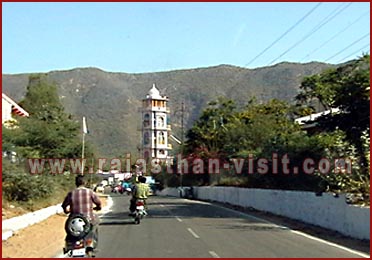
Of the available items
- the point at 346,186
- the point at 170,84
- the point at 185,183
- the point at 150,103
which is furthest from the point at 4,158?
the point at 170,84

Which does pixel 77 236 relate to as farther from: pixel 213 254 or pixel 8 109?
pixel 8 109

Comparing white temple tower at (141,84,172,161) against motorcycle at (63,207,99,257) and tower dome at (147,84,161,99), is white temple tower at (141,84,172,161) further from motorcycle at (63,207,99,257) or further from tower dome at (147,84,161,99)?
motorcycle at (63,207,99,257)

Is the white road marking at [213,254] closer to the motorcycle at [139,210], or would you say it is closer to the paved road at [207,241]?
the paved road at [207,241]

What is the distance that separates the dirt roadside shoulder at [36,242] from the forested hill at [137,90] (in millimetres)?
102235

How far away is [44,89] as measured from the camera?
80.1 m

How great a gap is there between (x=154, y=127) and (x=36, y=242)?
3982 inches

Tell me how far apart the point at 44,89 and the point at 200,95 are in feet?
220

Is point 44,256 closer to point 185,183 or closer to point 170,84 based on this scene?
point 185,183

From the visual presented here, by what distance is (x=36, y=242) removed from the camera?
2156 cm

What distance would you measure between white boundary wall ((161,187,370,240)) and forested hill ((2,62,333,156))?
3430 inches

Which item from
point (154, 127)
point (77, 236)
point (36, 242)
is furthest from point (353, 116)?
point (154, 127)

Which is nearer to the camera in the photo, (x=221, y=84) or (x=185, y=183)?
(x=185, y=183)

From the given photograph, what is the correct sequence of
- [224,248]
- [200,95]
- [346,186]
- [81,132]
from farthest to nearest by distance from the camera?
[200,95] < [81,132] < [346,186] < [224,248]

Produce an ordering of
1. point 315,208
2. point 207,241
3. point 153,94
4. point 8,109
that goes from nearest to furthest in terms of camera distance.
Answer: point 207,241 → point 315,208 → point 8,109 → point 153,94
